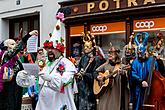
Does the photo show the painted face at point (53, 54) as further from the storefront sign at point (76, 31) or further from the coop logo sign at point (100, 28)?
the storefront sign at point (76, 31)

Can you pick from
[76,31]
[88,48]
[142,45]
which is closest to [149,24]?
[88,48]

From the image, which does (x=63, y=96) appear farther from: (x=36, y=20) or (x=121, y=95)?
(x=36, y=20)

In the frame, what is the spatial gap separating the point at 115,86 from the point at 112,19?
3559 millimetres

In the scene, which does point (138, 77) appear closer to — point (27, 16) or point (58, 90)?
point (58, 90)

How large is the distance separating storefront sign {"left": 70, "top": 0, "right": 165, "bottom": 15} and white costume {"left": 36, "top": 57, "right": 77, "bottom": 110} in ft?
14.2

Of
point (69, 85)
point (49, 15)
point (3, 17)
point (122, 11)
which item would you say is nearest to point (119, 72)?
point (69, 85)

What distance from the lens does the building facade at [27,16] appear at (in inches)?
537

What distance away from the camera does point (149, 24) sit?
35.2 feet

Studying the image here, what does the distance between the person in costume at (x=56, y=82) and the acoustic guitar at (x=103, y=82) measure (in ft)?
4.94

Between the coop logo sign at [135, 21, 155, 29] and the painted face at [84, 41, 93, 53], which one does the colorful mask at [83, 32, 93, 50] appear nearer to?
the painted face at [84, 41, 93, 53]

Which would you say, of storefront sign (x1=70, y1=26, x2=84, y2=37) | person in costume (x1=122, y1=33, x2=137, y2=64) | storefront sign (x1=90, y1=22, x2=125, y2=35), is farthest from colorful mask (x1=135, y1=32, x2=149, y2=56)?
storefront sign (x1=70, y1=26, x2=84, y2=37)

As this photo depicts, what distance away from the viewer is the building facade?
1365 cm

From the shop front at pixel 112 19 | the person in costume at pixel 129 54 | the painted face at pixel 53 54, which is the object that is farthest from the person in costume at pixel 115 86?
the painted face at pixel 53 54

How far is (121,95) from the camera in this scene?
8.55 meters
